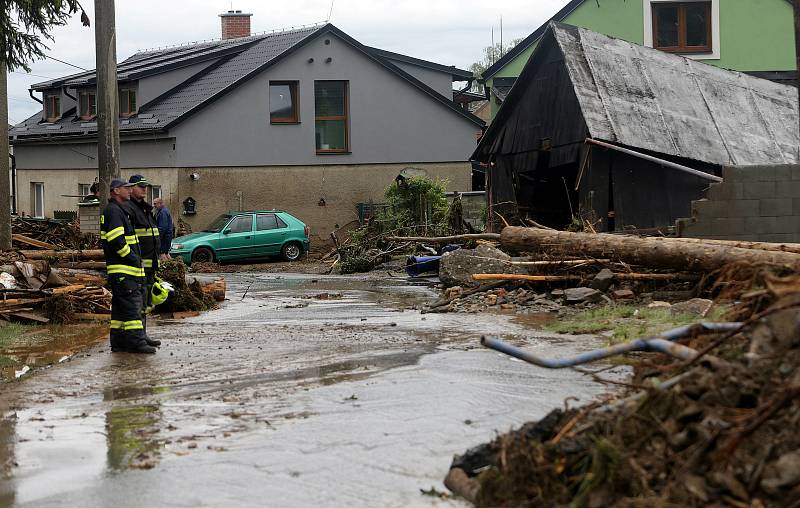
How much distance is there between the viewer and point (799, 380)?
15.4ft

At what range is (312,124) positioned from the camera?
35.5m

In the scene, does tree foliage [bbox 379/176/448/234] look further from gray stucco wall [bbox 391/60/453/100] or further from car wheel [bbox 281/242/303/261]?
gray stucco wall [bbox 391/60/453/100]

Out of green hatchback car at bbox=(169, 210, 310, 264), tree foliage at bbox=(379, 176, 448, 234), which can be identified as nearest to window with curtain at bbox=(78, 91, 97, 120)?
green hatchback car at bbox=(169, 210, 310, 264)

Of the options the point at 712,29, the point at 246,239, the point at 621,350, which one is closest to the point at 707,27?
the point at 712,29

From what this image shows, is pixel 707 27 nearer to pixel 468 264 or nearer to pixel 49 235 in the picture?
pixel 468 264

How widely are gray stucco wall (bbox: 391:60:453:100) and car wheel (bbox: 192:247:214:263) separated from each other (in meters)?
12.7

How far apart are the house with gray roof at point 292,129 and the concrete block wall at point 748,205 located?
20758mm

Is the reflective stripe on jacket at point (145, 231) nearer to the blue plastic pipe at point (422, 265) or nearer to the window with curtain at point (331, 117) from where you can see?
the blue plastic pipe at point (422, 265)

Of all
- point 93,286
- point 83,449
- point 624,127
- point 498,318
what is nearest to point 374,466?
point 83,449

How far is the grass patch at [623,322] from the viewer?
10.6 meters

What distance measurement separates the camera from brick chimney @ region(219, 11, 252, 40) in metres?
46.8

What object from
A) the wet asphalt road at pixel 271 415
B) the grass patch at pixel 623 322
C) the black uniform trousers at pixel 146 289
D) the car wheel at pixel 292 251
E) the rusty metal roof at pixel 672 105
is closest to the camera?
the wet asphalt road at pixel 271 415

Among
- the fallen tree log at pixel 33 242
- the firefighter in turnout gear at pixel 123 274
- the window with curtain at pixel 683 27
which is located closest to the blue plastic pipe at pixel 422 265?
the fallen tree log at pixel 33 242

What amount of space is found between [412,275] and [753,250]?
1026 cm
